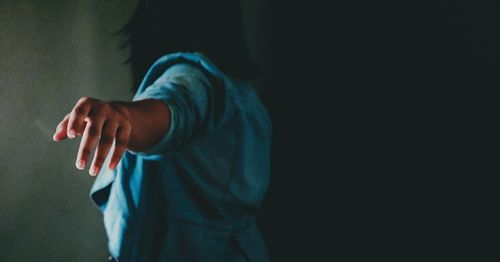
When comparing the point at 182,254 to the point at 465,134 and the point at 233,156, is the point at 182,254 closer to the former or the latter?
the point at 233,156

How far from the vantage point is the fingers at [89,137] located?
0.34 m

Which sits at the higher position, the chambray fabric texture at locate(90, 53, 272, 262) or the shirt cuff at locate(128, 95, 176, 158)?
the shirt cuff at locate(128, 95, 176, 158)

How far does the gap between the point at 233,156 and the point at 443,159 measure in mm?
552

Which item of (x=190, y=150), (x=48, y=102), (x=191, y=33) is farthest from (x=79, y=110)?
(x=48, y=102)

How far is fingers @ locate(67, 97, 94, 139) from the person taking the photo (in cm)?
33

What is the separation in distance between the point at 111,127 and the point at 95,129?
0.02m

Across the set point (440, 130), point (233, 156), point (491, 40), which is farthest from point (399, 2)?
point (233, 156)

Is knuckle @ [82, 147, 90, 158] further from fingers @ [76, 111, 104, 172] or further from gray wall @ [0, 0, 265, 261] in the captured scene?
gray wall @ [0, 0, 265, 261]

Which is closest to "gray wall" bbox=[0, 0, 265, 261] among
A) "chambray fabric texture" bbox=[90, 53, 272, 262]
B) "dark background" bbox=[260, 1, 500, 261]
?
"chambray fabric texture" bbox=[90, 53, 272, 262]

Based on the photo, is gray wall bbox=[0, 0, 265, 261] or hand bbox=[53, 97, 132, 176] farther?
gray wall bbox=[0, 0, 265, 261]

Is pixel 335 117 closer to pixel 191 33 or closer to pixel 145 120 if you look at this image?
pixel 191 33

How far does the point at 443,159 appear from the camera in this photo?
931mm

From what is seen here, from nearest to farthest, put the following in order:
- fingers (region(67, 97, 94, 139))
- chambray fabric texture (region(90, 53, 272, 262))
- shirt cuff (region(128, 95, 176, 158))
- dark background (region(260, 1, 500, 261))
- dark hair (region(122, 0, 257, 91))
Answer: fingers (region(67, 97, 94, 139)), shirt cuff (region(128, 95, 176, 158)), chambray fabric texture (region(90, 53, 272, 262)), dark hair (region(122, 0, 257, 91)), dark background (region(260, 1, 500, 261))

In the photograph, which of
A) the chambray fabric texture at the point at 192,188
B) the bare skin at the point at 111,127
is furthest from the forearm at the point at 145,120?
the chambray fabric texture at the point at 192,188
